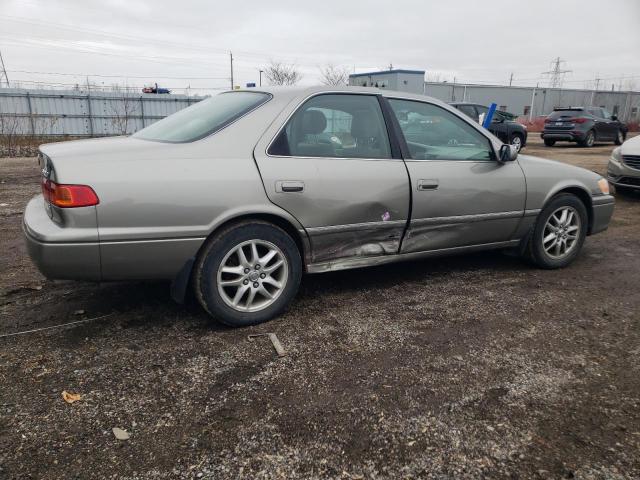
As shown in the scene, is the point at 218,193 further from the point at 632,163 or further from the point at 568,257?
the point at 632,163

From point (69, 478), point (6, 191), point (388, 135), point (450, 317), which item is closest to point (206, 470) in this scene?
point (69, 478)

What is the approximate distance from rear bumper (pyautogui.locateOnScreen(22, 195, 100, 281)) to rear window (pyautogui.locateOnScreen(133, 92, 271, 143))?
880 millimetres

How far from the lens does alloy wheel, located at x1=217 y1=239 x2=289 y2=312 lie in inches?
123

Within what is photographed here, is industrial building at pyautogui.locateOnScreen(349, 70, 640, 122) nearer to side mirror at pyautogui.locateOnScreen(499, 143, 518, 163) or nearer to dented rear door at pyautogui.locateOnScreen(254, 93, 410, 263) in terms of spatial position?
side mirror at pyautogui.locateOnScreen(499, 143, 518, 163)

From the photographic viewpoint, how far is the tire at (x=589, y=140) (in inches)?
705

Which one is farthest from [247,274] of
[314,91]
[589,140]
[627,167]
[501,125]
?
[589,140]

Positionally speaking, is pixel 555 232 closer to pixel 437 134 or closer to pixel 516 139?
pixel 437 134

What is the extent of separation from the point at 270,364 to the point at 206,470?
33.8 inches

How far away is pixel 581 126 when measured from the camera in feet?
58.2

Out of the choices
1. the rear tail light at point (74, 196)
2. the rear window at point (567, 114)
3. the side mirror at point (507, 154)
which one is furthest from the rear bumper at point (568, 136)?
the rear tail light at point (74, 196)

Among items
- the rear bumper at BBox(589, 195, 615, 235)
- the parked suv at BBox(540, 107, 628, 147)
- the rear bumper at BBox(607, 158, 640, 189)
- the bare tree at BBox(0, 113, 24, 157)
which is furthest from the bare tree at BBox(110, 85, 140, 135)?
the rear bumper at BBox(589, 195, 615, 235)

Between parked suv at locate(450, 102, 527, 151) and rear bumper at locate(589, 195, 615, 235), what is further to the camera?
parked suv at locate(450, 102, 527, 151)

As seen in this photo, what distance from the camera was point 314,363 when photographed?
→ 9.16 ft

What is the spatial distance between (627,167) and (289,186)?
6.97 meters
